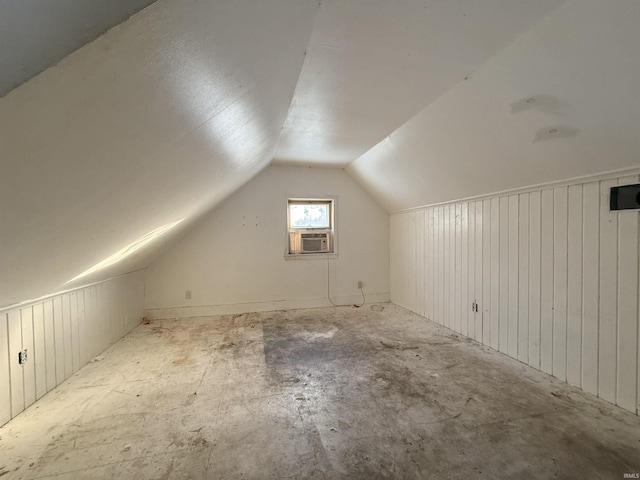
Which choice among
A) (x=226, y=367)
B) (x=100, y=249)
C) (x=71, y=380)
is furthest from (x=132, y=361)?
(x=100, y=249)

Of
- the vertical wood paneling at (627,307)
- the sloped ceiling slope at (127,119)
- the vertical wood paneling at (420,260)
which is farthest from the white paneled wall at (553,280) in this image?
the sloped ceiling slope at (127,119)

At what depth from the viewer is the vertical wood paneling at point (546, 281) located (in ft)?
A: 7.55

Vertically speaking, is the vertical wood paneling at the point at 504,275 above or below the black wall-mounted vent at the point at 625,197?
below

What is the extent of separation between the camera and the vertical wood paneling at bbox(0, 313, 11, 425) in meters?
1.72

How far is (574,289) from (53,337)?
403 cm

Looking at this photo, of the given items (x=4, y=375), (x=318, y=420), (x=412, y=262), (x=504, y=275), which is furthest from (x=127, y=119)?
(x=412, y=262)

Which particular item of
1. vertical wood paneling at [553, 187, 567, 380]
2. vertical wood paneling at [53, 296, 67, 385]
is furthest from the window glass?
vertical wood paneling at [553, 187, 567, 380]

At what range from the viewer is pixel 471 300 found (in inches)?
125

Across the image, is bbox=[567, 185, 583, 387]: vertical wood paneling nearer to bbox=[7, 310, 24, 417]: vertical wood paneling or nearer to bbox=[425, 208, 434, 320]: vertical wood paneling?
bbox=[425, 208, 434, 320]: vertical wood paneling

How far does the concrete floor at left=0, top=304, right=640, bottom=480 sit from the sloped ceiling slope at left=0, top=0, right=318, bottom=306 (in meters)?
0.93

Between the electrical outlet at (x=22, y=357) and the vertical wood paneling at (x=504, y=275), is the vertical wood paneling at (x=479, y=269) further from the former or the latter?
the electrical outlet at (x=22, y=357)

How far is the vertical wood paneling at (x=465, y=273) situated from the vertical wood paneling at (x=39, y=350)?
3.89 meters

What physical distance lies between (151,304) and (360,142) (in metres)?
3.66

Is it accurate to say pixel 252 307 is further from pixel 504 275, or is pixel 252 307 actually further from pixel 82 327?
pixel 504 275
